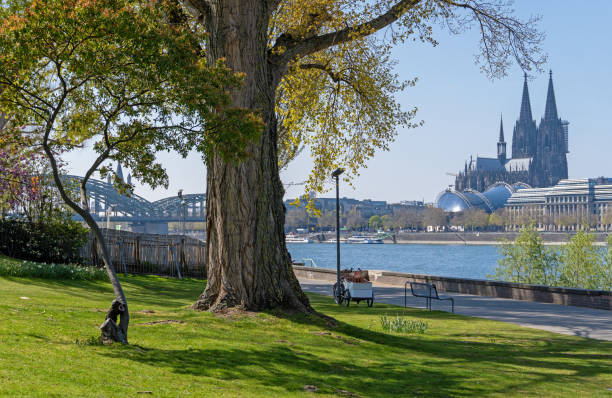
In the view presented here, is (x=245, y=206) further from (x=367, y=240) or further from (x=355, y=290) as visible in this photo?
(x=367, y=240)

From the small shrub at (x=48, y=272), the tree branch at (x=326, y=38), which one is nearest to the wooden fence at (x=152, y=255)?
the small shrub at (x=48, y=272)

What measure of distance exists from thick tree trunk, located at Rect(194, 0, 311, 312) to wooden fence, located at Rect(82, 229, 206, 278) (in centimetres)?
1377

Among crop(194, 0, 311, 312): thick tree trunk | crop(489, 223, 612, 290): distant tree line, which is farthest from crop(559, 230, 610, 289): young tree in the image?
crop(194, 0, 311, 312): thick tree trunk

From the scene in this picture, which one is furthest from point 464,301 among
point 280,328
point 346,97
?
point 280,328

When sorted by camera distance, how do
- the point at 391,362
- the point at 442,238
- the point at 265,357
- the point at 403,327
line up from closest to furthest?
the point at 265,357 → the point at 391,362 → the point at 403,327 → the point at 442,238

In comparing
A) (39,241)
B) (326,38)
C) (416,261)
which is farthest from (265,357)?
(416,261)

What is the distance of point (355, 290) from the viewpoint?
1877 centimetres

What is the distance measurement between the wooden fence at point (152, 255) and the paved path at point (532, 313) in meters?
6.60

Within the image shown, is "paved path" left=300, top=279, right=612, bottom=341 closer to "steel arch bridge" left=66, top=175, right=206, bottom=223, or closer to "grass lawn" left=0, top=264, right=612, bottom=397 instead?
"grass lawn" left=0, top=264, right=612, bottom=397

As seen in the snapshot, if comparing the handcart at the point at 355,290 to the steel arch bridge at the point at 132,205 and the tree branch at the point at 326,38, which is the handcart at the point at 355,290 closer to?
the tree branch at the point at 326,38

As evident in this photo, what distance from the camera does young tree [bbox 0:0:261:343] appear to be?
886 centimetres

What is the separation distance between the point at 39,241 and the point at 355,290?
11.7 m

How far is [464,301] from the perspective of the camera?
21703 mm

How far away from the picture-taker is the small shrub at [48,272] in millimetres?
17812
